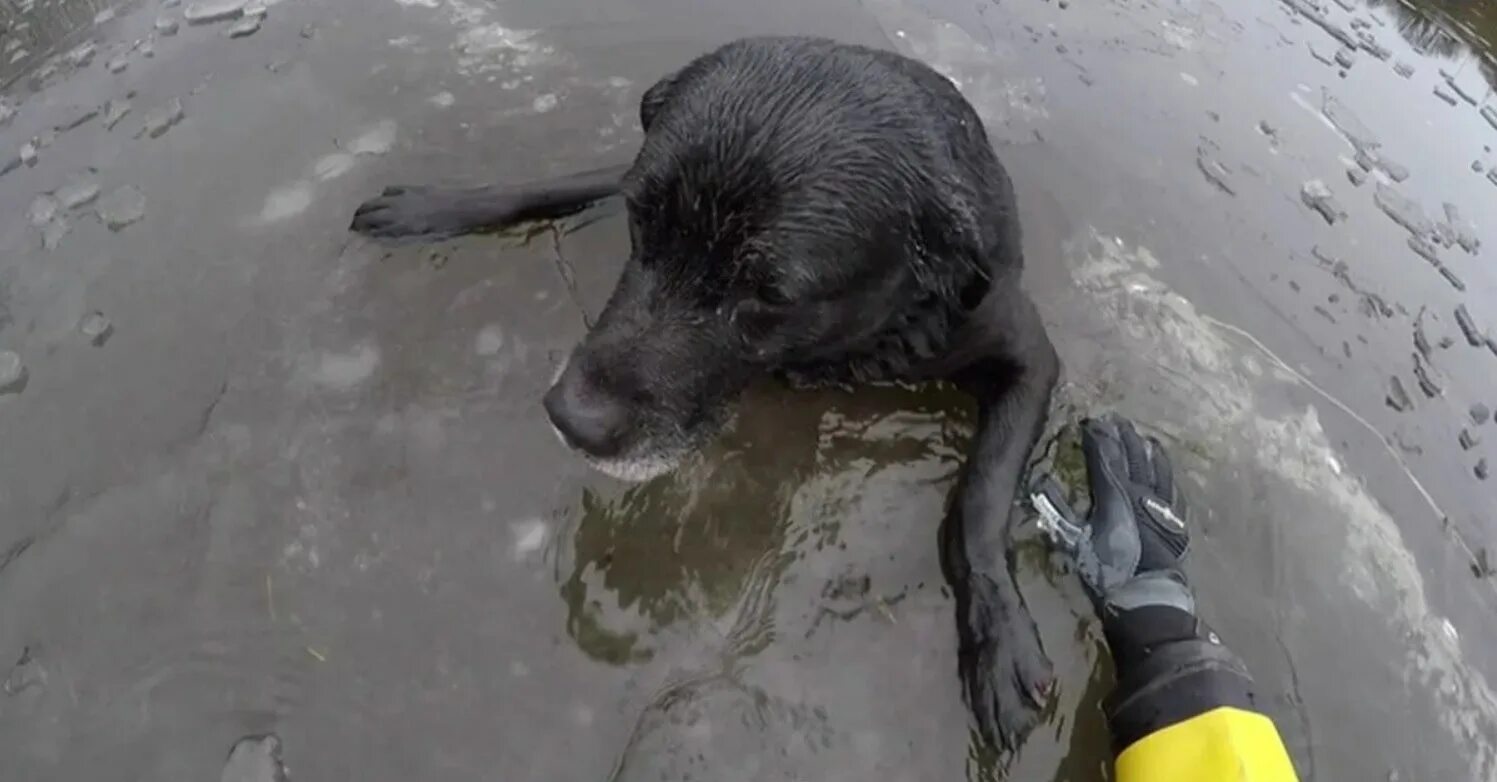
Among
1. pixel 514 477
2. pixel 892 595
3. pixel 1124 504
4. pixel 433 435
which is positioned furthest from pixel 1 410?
pixel 1124 504

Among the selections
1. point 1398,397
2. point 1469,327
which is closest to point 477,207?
point 1398,397

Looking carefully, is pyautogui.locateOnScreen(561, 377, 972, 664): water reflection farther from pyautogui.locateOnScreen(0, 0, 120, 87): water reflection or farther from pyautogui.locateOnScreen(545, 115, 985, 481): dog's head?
pyautogui.locateOnScreen(0, 0, 120, 87): water reflection

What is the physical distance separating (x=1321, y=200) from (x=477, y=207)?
11.0 feet

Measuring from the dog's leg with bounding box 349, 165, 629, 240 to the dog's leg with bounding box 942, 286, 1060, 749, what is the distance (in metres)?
1.32

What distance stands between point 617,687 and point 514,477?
27.6 inches

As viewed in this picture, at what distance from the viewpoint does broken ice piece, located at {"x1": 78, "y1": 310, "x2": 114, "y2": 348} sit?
3.25m

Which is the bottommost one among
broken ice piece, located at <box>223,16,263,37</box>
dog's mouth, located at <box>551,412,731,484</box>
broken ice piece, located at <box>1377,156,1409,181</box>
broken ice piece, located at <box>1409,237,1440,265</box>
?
broken ice piece, located at <box>1409,237,1440,265</box>

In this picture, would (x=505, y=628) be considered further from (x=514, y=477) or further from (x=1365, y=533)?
(x=1365, y=533)

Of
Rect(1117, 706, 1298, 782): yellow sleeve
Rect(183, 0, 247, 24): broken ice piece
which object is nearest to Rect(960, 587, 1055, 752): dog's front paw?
Rect(1117, 706, 1298, 782): yellow sleeve

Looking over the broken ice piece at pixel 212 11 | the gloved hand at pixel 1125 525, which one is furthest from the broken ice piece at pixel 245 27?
the gloved hand at pixel 1125 525

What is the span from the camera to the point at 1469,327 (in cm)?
400

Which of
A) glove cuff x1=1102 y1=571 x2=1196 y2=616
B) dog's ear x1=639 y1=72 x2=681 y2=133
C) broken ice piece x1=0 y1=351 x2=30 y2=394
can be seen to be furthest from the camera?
broken ice piece x1=0 y1=351 x2=30 y2=394

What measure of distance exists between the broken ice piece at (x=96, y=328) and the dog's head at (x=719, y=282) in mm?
1641

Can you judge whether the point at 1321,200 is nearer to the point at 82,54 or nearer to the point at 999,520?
the point at 999,520
